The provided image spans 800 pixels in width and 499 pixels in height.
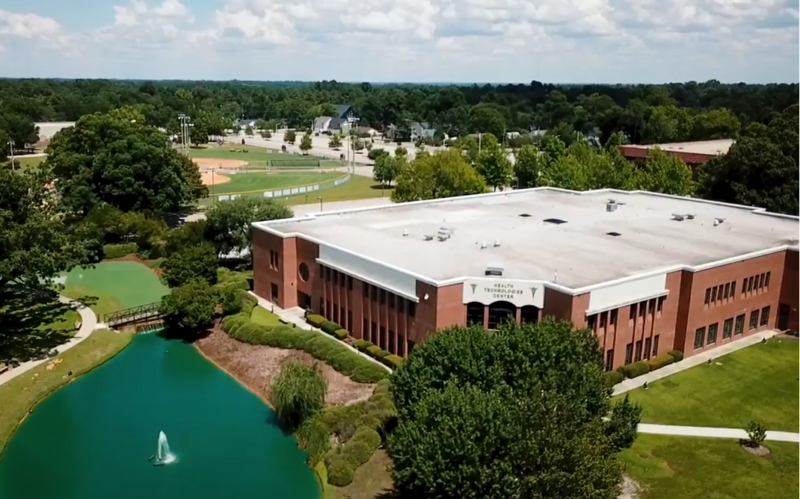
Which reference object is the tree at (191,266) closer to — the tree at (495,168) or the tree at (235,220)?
the tree at (235,220)

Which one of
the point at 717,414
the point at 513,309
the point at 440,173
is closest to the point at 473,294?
the point at 513,309

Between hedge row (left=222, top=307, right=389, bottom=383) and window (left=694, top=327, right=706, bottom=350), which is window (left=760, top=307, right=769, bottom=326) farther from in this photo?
hedge row (left=222, top=307, right=389, bottom=383)

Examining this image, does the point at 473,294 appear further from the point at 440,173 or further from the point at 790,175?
the point at 790,175

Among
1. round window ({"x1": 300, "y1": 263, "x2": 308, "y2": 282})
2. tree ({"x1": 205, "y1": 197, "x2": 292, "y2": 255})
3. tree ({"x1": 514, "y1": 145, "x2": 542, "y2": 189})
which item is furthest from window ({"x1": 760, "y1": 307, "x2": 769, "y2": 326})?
tree ({"x1": 514, "y1": 145, "x2": 542, "y2": 189})

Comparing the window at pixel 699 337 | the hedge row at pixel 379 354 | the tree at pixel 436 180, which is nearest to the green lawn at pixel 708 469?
the window at pixel 699 337

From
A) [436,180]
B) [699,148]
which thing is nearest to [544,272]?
[436,180]

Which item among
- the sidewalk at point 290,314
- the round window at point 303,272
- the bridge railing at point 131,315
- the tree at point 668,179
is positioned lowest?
the bridge railing at point 131,315
